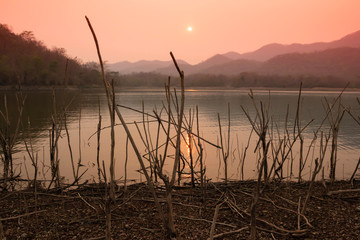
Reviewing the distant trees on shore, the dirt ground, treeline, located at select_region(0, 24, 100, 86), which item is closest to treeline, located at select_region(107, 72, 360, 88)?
the distant trees on shore

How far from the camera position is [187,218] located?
14.3 ft

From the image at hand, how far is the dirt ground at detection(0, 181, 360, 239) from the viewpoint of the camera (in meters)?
3.89

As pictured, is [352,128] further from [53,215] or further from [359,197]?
[53,215]

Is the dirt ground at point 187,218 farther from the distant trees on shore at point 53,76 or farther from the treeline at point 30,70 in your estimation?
the treeline at point 30,70

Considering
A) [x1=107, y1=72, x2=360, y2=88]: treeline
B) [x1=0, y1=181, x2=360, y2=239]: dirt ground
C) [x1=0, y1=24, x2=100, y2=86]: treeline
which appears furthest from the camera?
[x1=107, y1=72, x2=360, y2=88]: treeline

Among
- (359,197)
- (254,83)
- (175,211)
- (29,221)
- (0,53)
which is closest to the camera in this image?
(29,221)

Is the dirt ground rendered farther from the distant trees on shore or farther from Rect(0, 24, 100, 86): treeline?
Rect(0, 24, 100, 86): treeline

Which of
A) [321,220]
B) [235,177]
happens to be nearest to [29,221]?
[321,220]

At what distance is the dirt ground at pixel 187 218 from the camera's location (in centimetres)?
389

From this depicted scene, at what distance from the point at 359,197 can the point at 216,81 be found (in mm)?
140261

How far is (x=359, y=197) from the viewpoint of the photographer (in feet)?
17.5

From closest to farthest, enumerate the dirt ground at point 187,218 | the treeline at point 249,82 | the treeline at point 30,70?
1. the dirt ground at point 187,218
2. the treeline at point 30,70
3. the treeline at point 249,82

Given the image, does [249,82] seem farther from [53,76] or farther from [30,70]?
[30,70]

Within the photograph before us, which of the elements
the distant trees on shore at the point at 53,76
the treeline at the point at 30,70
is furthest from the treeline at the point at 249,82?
the treeline at the point at 30,70
